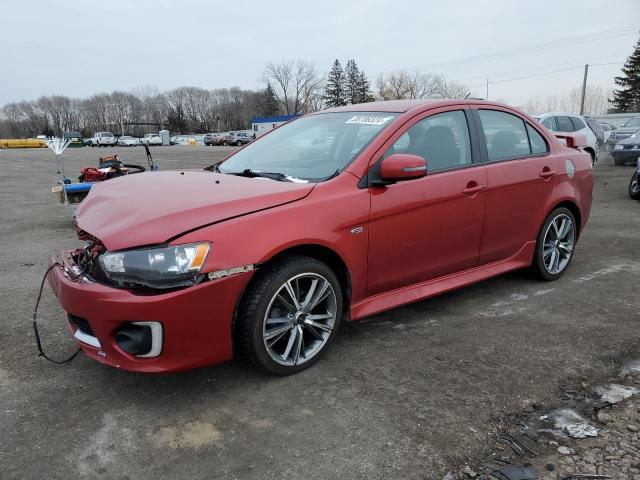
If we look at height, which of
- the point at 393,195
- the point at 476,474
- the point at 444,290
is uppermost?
the point at 393,195

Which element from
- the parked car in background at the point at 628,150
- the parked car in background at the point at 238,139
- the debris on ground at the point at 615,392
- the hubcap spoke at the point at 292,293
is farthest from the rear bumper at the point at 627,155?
the parked car in background at the point at 238,139

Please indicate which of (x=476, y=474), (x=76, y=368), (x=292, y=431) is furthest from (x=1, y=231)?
(x=476, y=474)

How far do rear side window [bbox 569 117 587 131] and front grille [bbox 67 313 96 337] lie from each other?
44.4ft

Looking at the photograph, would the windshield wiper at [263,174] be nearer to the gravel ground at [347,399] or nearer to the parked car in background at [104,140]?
the gravel ground at [347,399]

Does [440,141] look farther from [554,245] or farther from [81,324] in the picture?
[81,324]

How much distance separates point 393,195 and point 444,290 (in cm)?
92

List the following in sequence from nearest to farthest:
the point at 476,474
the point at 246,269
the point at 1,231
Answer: the point at 476,474
the point at 246,269
the point at 1,231

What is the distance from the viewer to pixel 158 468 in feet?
7.50

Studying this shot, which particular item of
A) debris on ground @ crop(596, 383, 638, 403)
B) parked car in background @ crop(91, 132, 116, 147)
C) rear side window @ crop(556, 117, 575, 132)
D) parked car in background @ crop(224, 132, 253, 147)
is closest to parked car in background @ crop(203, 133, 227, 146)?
parked car in background @ crop(224, 132, 253, 147)

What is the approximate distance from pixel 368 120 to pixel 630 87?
6970 cm

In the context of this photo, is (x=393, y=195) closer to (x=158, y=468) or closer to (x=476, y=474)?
(x=476, y=474)

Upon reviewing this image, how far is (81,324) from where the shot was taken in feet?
9.18

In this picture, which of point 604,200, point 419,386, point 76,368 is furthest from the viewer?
point 604,200

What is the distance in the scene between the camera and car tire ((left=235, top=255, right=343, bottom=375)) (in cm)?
281
